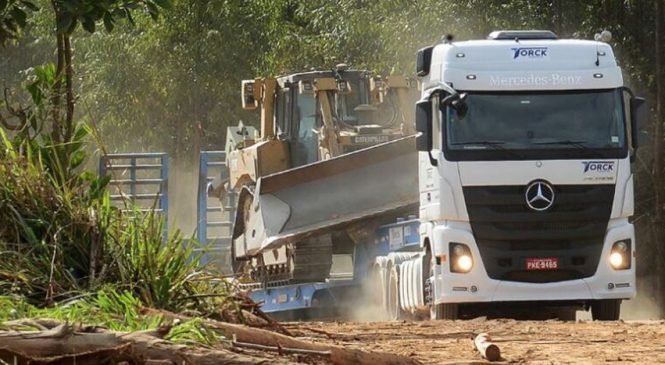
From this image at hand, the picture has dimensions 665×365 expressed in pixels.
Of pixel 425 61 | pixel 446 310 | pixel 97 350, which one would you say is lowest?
pixel 97 350

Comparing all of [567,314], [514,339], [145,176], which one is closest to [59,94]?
[514,339]

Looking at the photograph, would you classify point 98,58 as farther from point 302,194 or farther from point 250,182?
point 302,194

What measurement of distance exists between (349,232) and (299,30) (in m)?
18.4

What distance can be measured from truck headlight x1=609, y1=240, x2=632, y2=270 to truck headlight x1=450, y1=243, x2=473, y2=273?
1576mm

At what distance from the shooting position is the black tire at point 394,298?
855 inches

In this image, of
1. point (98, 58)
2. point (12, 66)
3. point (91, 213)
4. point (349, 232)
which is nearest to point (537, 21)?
point (349, 232)

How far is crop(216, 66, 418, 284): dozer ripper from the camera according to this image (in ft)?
78.1

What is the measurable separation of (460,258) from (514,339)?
4.59 meters

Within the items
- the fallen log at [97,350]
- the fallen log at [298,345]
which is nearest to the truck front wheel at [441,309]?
the fallen log at [298,345]

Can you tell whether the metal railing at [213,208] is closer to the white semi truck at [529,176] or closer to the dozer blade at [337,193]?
the dozer blade at [337,193]

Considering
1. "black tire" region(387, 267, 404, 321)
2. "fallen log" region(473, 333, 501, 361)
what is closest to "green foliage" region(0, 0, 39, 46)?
"fallen log" region(473, 333, 501, 361)

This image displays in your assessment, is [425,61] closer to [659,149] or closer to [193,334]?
[193,334]

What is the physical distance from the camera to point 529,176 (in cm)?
1881

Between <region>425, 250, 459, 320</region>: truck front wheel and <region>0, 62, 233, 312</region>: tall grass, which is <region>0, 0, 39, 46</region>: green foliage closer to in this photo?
<region>0, 62, 233, 312</region>: tall grass
